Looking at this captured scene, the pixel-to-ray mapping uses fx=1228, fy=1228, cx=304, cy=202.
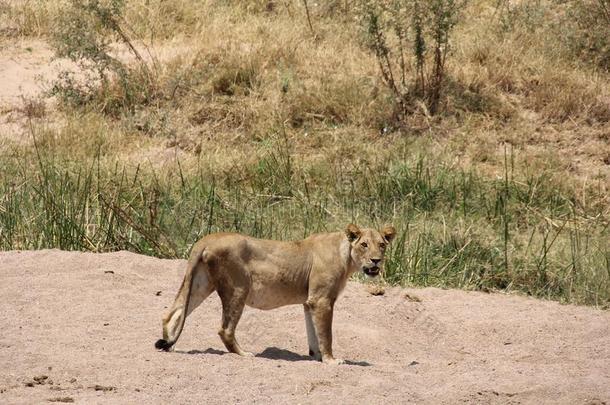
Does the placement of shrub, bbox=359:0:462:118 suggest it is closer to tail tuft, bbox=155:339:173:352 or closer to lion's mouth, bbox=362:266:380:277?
lion's mouth, bbox=362:266:380:277

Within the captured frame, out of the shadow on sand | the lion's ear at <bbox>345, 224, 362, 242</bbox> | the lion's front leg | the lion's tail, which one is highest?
the lion's ear at <bbox>345, 224, 362, 242</bbox>

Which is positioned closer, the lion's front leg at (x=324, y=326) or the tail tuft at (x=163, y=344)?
the tail tuft at (x=163, y=344)

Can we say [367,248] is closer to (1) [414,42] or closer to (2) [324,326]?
(2) [324,326]

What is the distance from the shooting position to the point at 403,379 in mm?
7445

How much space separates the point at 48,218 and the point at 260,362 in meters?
3.74

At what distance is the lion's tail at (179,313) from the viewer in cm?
758

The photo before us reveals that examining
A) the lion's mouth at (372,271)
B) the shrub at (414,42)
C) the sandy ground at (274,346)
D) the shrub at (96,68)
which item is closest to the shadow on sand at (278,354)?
the sandy ground at (274,346)

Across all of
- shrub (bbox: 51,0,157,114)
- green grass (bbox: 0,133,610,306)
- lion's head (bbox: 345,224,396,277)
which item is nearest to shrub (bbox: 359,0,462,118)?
green grass (bbox: 0,133,610,306)

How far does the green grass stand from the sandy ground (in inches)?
27.3

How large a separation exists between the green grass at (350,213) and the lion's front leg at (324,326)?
8.33ft

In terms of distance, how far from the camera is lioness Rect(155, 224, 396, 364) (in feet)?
25.1

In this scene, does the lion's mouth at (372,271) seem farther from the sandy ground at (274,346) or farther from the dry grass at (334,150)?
the dry grass at (334,150)

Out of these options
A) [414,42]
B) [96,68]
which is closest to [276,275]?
[414,42]

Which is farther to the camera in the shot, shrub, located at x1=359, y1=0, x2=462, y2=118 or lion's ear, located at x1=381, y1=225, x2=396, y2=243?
shrub, located at x1=359, y1=0, x2=462, y2=118
